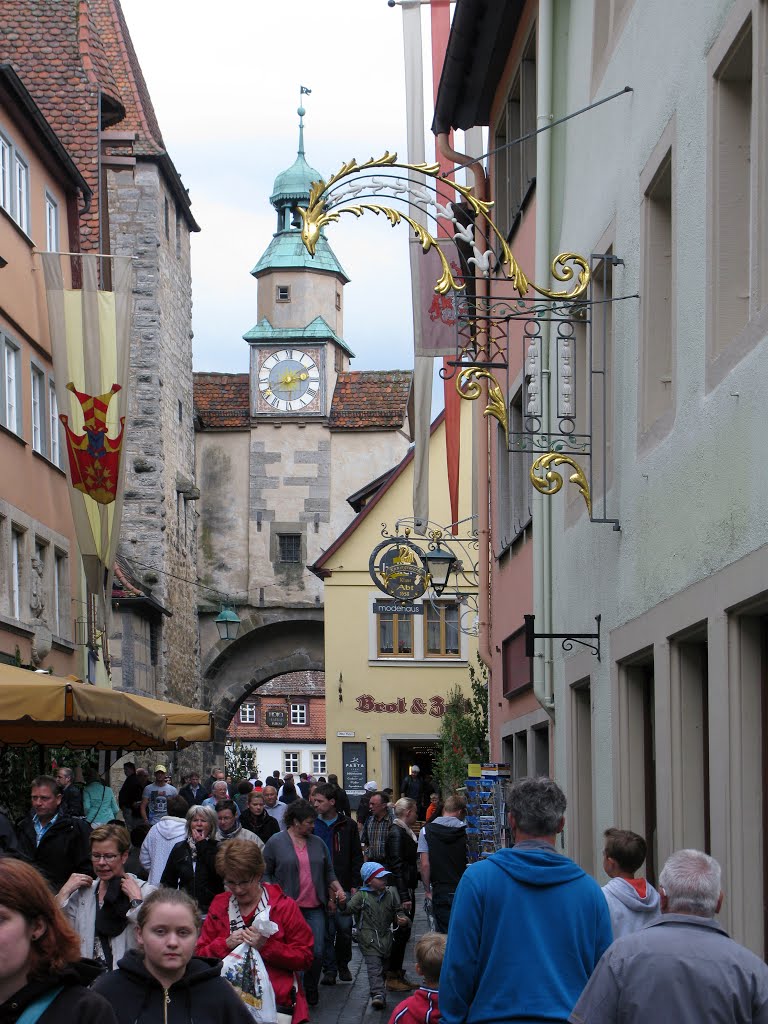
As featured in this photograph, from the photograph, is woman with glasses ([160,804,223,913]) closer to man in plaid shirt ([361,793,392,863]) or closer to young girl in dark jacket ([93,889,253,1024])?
man in plaid shirt ([361,793,392,863])

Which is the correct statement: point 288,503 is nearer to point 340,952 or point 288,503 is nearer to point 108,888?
point 340,952

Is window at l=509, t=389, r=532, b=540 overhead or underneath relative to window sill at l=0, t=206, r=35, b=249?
underneath

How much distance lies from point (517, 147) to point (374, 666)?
24.4 meters

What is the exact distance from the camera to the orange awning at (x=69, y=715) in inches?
435

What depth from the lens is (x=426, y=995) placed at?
6.61 meters

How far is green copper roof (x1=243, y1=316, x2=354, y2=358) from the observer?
53938mm

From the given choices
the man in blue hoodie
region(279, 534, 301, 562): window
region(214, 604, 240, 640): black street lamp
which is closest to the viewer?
the man in blue hoodie

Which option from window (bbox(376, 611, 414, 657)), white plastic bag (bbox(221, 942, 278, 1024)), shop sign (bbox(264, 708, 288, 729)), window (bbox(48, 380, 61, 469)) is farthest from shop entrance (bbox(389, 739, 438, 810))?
shop sign (bbox(264, 708, 288, 729))

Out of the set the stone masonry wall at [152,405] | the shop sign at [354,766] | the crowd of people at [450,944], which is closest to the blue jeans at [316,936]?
the crowd of people at [450,944]

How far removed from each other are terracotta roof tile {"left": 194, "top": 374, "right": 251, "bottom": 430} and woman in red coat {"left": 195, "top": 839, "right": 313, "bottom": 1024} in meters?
45.4

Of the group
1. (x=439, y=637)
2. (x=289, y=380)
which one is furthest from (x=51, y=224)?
(x=289, y=380)

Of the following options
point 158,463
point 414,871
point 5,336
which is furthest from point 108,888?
point 158,463

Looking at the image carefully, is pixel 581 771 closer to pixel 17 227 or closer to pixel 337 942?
pixel 337 942

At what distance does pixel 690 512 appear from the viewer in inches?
290
